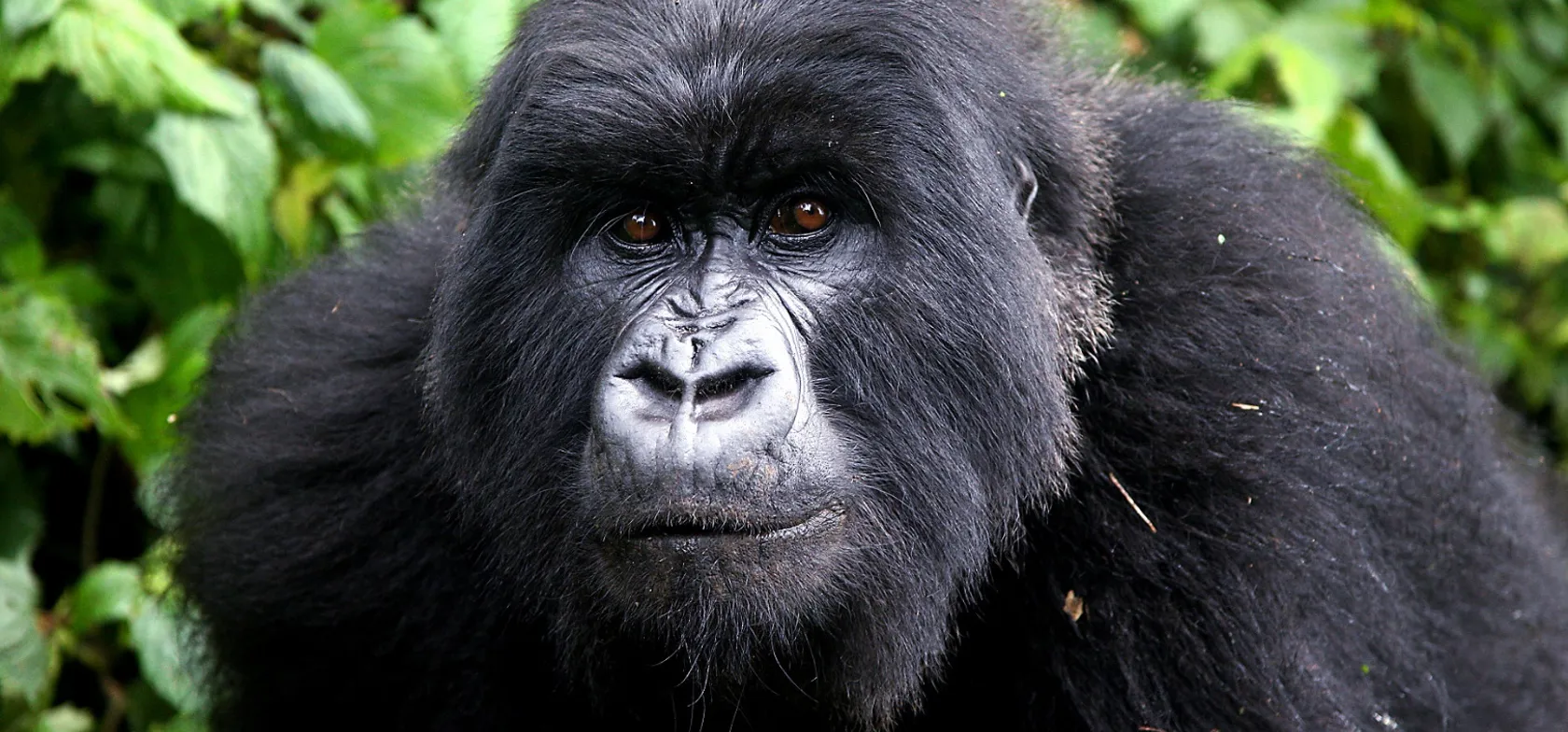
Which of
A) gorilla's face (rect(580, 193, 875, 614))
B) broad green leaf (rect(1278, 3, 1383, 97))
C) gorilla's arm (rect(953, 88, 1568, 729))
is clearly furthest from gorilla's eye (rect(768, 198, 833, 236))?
broad green leaf (rect(1278, 3, 1383, 97))

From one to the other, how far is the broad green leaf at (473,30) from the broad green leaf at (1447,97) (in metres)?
3.66

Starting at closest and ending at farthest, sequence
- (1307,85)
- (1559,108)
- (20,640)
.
Result: (20,640)
(1307,85)
(1559,108)

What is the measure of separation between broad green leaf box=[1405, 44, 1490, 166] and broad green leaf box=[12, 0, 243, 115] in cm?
463

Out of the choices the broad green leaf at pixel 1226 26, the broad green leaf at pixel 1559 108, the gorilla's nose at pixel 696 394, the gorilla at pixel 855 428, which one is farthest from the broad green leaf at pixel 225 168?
the broad green leaf at pixel 1559 108

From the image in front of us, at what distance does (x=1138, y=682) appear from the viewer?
11.2 feet

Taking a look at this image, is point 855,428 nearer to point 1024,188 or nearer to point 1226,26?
point 1024,188

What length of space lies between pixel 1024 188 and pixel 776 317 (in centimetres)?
71

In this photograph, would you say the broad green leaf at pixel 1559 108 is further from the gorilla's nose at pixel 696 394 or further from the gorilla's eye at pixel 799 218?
the gorilla's nose at pixel 696 394

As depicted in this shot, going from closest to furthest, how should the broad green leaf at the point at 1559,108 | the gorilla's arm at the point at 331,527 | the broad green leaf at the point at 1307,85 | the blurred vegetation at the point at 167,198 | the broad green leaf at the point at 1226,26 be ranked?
the gorilla's arm at the point at 331,527 → the blurred vegetation at the point at 167,198 → the broad green leaf at the point at 1307,85 → the broad green leaf at the point at 1226,26 → the broad green leaf at the point at 1559,108

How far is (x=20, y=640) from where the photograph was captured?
439cm

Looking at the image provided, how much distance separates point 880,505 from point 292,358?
169 centimetres

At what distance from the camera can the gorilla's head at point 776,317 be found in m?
3.05

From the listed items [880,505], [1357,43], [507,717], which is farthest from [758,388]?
[1357,43]

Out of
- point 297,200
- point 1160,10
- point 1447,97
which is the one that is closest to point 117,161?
point 297,200
